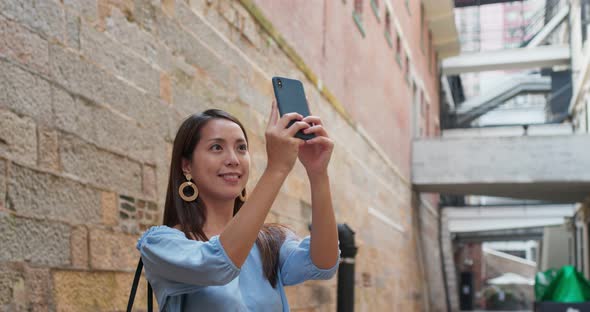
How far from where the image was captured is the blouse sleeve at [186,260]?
2.03m

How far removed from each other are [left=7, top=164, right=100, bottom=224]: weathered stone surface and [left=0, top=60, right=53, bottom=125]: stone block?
0.28 metres

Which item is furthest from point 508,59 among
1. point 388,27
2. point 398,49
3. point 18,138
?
point 18,138

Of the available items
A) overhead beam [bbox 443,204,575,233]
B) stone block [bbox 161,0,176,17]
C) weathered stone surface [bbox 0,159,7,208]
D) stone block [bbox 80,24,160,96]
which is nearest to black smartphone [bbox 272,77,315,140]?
weathered stone surface [bbox 0,159,7,208]

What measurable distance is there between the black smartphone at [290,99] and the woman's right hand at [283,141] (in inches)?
1.4

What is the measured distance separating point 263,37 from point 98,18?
3775 mm

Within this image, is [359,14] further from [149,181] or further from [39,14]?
[39,14]

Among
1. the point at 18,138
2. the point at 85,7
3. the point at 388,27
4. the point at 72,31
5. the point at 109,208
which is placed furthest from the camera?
the point at 388,27

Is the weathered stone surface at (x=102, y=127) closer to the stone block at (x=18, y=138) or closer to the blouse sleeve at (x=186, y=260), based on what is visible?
the stone block at (x=18, y=138)

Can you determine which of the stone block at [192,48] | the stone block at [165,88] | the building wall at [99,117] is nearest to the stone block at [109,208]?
the building wall at [99,117]

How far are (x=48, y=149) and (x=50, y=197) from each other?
0.79ft

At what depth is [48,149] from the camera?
13.6ft

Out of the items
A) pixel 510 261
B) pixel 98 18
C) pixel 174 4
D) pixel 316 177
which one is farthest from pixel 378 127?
pixel 510 261

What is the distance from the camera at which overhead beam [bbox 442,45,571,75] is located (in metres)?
31.7

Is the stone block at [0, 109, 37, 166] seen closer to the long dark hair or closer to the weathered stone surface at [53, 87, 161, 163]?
Answer: the weathered stone surface at [53, 87, 161, 163]
